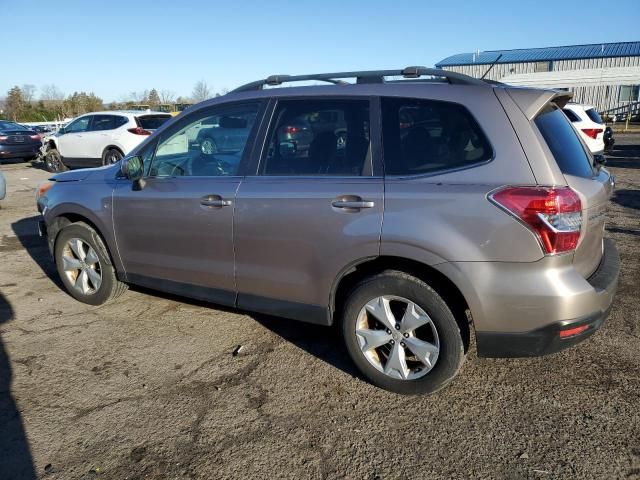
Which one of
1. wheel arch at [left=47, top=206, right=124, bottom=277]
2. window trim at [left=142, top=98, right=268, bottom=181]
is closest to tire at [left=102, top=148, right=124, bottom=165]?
wheel arch at [left=47, top=206, right=124, bottom=277]

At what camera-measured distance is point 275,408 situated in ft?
9.73

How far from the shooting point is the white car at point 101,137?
1301 cm

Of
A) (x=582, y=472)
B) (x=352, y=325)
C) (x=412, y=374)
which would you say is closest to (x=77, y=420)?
(x=352, y=325)

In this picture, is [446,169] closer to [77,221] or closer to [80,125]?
[77,221]

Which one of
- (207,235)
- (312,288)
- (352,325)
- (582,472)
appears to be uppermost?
(207,235)

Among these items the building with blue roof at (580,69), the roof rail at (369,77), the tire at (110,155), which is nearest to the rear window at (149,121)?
the tire at (110,155)

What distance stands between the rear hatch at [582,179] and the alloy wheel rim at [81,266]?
149 inches

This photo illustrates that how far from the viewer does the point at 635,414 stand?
2.77 meters

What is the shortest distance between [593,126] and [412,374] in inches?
460

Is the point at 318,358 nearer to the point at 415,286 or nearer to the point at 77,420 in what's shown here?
the point at 415,286

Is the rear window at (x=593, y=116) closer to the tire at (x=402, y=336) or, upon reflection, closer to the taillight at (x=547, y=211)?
the taillight at (x=547, y=211)

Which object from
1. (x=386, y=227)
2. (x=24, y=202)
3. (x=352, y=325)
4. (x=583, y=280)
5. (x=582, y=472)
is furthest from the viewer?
(x=24, y=202)

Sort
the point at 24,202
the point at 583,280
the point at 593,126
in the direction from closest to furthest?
the point at 583,280 < the point at 24,202 < the point at 593,126

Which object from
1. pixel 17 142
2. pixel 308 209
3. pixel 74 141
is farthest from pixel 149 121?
pixel 308 209
